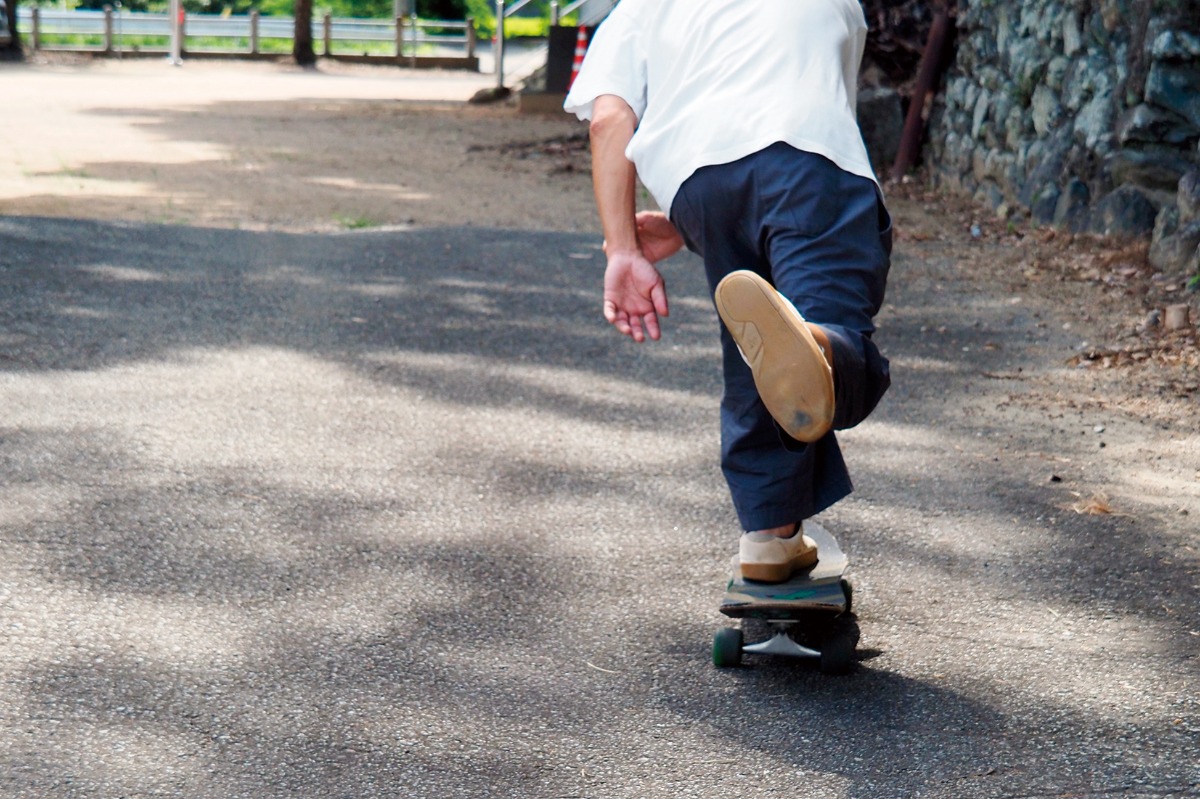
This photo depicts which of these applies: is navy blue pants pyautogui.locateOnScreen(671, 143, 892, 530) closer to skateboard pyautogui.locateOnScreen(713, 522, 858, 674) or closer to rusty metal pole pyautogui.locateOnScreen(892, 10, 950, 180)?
skateboard pyautogui.locateOnScreen(713, 522, 858, 674)

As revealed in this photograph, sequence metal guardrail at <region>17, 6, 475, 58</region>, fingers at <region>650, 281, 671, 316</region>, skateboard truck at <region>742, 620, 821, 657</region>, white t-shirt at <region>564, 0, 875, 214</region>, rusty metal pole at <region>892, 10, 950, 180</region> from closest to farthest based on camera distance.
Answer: white t-shirt at <region>564, 0, 875, 214</region>
fingers at <region>650, 281, 671, 316</region>
skateboard truck at <region>742, 620, 821, 657</region>
rusty metal pole at <region>892, 10, 950, 180</region>
metal guardrail at <region>17, 6, 475, 58</region>

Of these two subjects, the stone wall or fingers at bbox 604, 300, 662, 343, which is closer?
fingers at bbox 604, 300, 662, 343

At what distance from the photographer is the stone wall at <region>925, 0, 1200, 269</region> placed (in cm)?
689

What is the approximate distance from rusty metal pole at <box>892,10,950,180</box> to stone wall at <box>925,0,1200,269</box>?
0.44m

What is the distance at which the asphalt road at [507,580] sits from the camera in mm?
2385

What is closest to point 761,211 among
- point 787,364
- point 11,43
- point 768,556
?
point 787,364

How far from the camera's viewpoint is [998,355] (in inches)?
223

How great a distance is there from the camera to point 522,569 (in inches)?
130

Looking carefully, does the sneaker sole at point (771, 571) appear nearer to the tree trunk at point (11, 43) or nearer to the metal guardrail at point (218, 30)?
the tree trunk at point (11, 43)

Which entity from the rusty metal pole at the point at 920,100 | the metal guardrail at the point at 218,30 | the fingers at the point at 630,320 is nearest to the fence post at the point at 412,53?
the metal guardrail at the point at 218,30

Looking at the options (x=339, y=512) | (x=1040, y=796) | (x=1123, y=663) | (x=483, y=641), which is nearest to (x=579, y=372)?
(x=339, y=512)

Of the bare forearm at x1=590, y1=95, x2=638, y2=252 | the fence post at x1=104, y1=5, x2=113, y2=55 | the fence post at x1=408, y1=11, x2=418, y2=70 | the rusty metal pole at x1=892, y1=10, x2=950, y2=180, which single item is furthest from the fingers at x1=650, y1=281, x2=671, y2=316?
the fence post at x1=408, y1=11, x2=418, y2=70

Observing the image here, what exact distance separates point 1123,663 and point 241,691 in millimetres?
1850

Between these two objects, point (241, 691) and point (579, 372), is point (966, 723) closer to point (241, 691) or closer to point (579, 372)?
point (241, 691)
